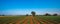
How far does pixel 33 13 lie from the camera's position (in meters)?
145
